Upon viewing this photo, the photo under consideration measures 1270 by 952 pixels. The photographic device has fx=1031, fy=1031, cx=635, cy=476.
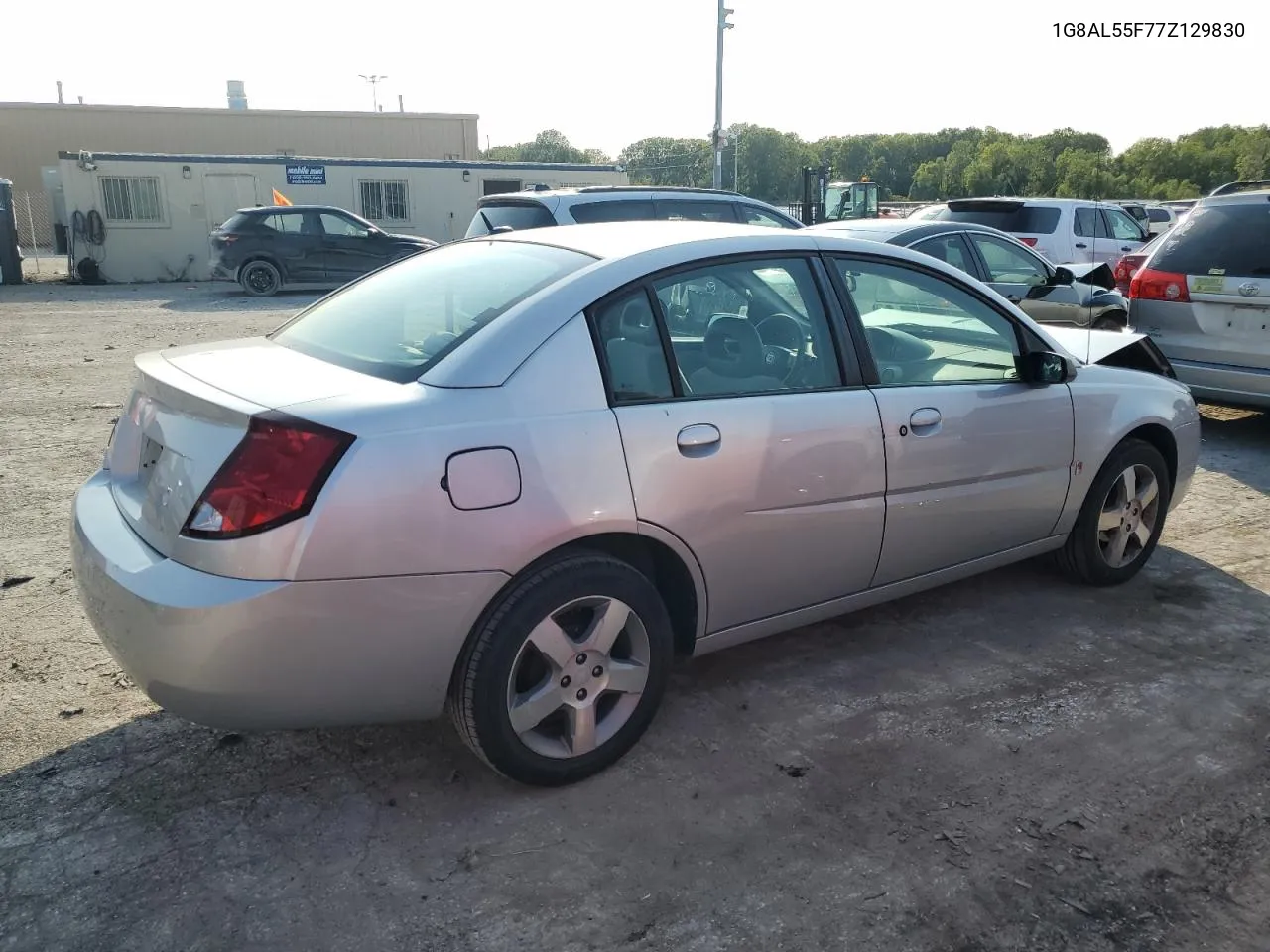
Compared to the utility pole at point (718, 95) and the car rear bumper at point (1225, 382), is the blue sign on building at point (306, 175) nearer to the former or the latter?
the utility pole at point (718, 95)

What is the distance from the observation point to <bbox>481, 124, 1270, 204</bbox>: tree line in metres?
52.2

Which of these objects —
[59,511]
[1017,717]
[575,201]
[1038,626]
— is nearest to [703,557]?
[1017,717]

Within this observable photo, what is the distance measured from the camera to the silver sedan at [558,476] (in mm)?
2545

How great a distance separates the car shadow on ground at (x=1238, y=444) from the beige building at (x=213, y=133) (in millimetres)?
35202

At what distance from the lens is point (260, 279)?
19297mm

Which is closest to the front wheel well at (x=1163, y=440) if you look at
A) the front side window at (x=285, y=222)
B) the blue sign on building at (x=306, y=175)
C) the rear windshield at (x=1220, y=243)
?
the rear windshield at (x=1220, y=243)

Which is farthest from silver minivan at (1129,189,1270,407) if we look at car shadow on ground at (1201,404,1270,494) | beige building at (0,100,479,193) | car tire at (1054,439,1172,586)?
beige building at (0,100,479,193)

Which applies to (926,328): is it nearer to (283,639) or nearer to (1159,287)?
(283,639)

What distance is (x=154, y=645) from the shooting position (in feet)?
8.46

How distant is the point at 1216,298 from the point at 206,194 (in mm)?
22092

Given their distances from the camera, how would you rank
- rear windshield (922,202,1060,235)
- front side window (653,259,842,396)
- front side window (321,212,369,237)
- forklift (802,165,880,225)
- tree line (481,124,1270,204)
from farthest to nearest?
tree line (481,124,1270,204) < forklift (802,165,880,225) < front side window (321,212,369,237) < rear windshield (922,202,1060,235) < front side window (653,259,842,396)

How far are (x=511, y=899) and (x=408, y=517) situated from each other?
97 cm

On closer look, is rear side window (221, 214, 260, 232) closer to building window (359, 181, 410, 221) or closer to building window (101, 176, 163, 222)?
building window (101, 176, 163, 222)

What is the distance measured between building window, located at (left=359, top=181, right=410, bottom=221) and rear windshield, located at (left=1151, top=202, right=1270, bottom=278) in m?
21.1
